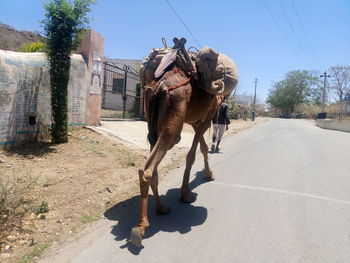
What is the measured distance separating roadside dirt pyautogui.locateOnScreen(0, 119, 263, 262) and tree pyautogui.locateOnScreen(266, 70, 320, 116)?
252ft

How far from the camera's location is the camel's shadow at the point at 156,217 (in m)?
3.71

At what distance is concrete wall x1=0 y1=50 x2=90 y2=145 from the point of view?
6.20 meters

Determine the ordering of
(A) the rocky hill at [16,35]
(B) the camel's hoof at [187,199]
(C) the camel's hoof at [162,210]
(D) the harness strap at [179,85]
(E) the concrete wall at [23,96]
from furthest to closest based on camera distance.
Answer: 1. (A) the rocky hill at [16,35]
2. (E) the concrete wall at [23,96]
3. (B) the camel's hoof at [187,199]
4. (C) the camel's hoof at [162,210]
5. (D) the harness strap at [179,85]

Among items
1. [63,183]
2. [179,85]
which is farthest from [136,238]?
[63,183]

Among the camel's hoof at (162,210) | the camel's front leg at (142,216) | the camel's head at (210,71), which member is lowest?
the camel's hoof at (162,210)

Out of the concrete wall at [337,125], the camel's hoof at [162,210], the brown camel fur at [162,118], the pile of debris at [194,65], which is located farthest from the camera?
the concrete wall at [337,125]

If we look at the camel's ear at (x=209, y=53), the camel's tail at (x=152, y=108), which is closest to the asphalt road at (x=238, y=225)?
the camel's tail at (x=152, y=108)

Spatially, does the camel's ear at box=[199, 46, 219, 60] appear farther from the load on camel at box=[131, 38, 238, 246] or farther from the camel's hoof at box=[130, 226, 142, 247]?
the camel's hoof at box=[130, 226, 142, 247]

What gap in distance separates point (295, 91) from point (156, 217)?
265 ft

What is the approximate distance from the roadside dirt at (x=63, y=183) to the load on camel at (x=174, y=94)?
100 cm

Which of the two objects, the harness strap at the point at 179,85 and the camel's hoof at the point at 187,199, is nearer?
the harness strap at the point at 179,85

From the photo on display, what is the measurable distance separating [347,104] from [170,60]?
39.4 meters

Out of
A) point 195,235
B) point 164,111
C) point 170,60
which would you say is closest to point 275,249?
point 195,235

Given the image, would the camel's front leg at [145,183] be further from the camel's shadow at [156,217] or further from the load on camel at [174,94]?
the camel's shadow at [156,217]
